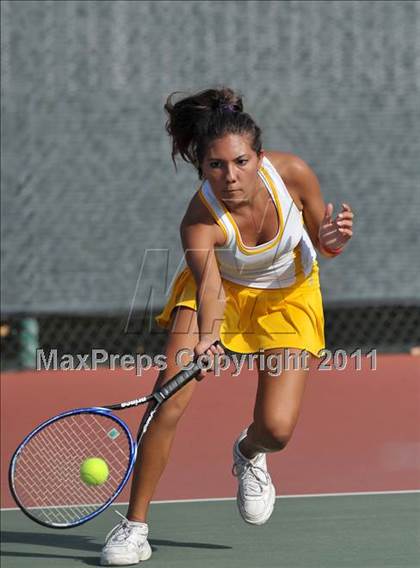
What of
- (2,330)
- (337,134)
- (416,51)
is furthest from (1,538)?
(416,51)

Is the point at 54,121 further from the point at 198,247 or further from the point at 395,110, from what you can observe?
the point at 198,247

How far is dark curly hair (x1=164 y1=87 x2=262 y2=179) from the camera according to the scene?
3.64 meters

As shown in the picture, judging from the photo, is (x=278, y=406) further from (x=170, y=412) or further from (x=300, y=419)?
(x=300, y=419)

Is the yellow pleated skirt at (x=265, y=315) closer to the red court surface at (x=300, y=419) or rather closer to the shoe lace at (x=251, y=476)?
the shoe lace at (x=251, y=476)

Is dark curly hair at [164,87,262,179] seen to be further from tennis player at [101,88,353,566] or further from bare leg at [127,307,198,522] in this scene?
bare leg at [127,307,198,522]

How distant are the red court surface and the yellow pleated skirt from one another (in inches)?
45.1

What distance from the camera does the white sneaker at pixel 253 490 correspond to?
3883 millimetres

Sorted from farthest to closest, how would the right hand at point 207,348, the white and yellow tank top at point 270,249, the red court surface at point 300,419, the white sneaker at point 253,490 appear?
the red court surface at point 300,419 < the white sneaker at point 253,490 < the white and yellow tank top at point 270,249 < the right hand at point 207,348

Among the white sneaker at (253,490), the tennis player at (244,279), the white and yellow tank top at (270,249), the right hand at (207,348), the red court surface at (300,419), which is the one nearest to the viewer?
the right hand at (207,348)

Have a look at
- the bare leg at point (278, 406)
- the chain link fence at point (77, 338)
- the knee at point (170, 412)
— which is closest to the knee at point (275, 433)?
the bare leg at point (278, 406)

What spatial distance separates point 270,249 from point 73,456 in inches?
34.3

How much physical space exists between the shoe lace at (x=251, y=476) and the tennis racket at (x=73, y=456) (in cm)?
36

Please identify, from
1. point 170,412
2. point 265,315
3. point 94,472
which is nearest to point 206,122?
point 265,315

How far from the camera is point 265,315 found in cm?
397
